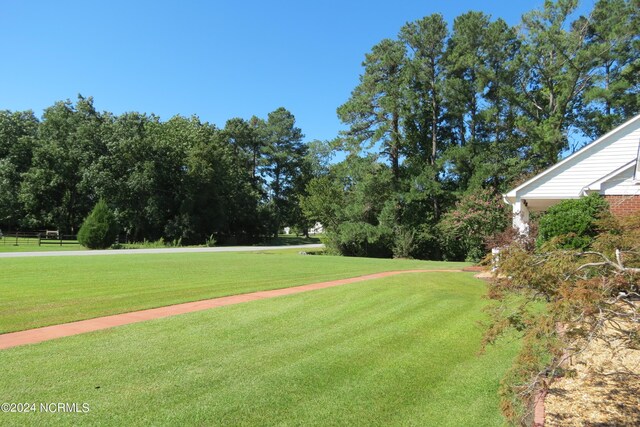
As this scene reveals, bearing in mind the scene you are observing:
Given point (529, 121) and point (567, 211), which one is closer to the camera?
point (567, 211)

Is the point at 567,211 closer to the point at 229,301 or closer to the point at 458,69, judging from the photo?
the point at 229,301

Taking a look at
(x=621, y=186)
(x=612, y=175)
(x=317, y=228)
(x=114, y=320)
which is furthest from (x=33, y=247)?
(x=317, y=228)

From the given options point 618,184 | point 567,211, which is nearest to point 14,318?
point 567,211

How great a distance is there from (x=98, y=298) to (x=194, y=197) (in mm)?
39870

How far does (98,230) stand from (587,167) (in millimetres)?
29000

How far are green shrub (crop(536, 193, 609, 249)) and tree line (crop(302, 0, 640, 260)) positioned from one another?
47.2 ft

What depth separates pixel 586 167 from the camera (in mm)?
15719

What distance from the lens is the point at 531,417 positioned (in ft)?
12.3

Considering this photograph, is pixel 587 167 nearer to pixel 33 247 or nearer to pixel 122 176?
pixel 33 247

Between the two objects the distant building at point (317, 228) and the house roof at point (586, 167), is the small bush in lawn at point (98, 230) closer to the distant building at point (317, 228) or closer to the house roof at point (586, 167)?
the distant building at point (317, 228)

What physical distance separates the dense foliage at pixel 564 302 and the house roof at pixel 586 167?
13182mm

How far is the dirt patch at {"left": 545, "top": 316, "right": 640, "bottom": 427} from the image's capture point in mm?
3641

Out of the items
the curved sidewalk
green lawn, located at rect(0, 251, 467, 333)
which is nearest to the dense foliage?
the curved sidewalk

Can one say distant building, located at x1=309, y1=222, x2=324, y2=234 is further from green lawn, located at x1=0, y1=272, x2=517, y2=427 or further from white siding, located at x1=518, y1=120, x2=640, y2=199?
green lawn, located at x1=0, y1=272, x2=517, y2=427
